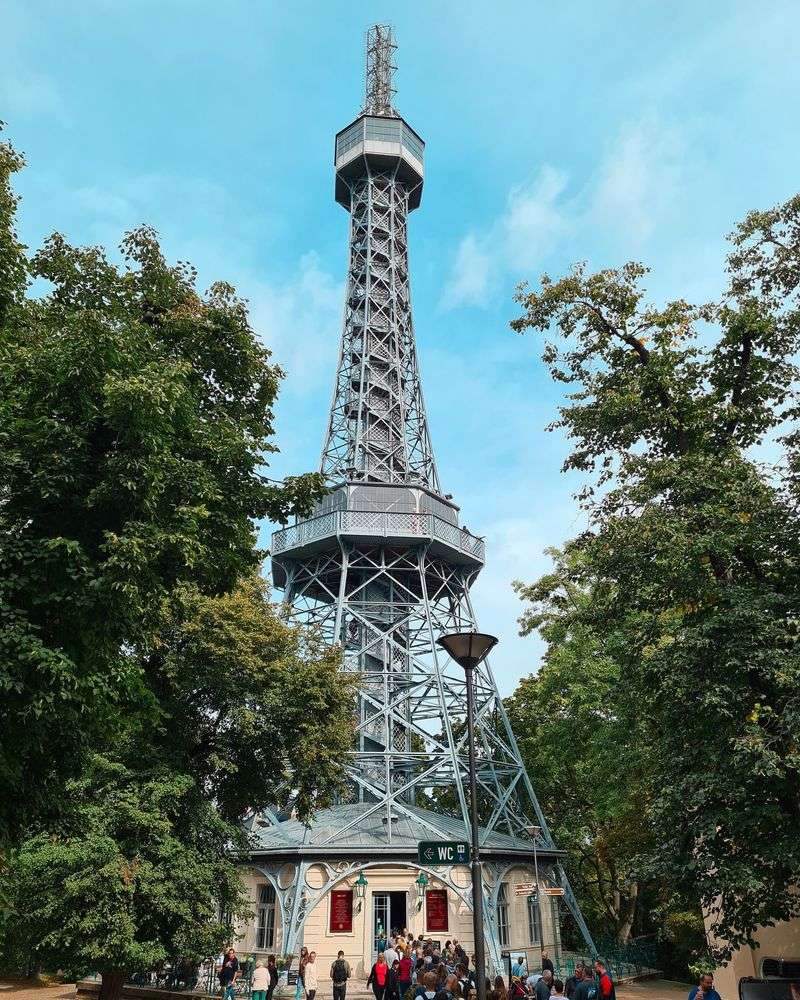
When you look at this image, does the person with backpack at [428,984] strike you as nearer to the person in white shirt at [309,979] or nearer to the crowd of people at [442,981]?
the crowd of people at [442,981]

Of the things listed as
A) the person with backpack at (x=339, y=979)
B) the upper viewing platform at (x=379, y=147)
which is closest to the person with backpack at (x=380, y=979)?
the person with backpack at (x=339, y=979)

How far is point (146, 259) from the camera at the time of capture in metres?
15.9

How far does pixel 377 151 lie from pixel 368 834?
37899mm

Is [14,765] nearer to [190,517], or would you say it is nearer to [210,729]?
[190,517]

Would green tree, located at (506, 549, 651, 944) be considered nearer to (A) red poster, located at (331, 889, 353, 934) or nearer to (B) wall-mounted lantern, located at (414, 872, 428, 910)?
(B) wall-mounted lantern, located at (414, 872, 428, 910)

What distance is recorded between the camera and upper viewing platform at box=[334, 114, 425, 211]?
47.2 metres

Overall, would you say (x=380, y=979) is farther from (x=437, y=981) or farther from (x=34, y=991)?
(x=34, y=991)

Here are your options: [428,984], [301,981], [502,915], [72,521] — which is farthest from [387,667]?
[72,521]

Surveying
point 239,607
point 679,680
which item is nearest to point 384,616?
point 239,607

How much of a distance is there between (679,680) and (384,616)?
2287 cm

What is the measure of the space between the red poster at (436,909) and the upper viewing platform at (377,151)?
39.1 meters

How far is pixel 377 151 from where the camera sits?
154 ft

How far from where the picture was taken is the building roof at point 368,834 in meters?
25.0

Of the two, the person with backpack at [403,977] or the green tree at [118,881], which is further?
the person with backpack at [403,977]
